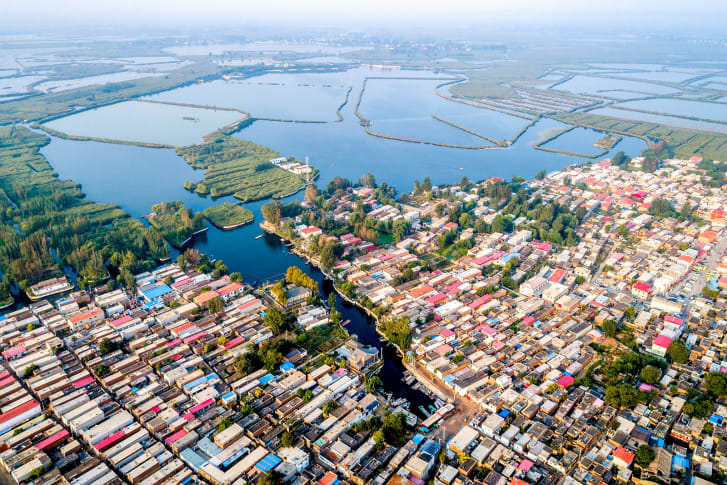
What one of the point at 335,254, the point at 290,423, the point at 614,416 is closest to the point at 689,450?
the point at 614,416

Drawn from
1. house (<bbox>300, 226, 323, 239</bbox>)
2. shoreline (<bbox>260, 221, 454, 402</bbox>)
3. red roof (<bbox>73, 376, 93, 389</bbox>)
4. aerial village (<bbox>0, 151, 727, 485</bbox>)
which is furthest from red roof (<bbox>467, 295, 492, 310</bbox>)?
red roof (<bbox>73, 376, 93, 389</bbox>)

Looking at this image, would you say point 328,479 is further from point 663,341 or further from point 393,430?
point 663,341

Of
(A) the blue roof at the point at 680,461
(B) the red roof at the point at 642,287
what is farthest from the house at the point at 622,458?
(B) the red roof at the point at 642,287

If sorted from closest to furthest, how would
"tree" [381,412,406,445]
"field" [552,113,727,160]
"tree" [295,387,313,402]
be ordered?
"tree" [381,412,406,445], "tree" [295,387,313,402], "field" [552,113,727,160]

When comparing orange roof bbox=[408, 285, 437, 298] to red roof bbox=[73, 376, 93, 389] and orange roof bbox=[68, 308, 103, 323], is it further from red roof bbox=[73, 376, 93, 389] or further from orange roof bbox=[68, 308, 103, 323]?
orange roof bbox=[68, 308, 103, 323]

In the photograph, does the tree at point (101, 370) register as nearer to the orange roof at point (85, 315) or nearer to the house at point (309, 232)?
the orange roof at point (85, 315)

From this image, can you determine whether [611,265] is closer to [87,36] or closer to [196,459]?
[196,459]
